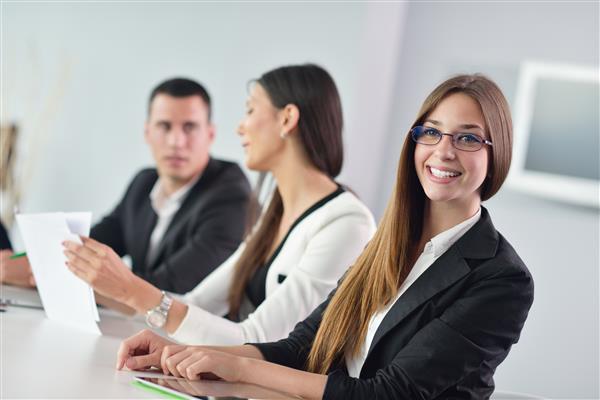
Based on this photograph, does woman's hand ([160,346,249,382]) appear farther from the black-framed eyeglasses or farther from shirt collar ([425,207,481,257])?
the black-framed eyeglasses

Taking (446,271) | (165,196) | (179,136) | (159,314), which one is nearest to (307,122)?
(159,314)

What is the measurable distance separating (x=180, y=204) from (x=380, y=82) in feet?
5.21

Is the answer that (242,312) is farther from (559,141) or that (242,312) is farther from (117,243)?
(559,141)

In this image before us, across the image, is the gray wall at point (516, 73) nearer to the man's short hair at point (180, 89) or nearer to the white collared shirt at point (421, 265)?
the man's short hair at point (180, 89)

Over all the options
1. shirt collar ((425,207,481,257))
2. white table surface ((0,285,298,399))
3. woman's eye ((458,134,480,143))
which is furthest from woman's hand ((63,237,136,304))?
woman's eye ((458,134,480,143))

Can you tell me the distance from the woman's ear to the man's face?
100 cm

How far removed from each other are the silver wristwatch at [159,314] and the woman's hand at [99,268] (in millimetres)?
73

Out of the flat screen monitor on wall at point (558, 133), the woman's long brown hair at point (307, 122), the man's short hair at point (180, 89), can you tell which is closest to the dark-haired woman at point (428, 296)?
the woman's long brown hair at point (307, 122)

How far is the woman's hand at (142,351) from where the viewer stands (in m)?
1.77

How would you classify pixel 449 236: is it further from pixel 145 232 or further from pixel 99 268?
pixel 145 232

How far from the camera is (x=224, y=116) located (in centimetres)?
485

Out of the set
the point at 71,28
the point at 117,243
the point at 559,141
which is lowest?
the point at 117,243

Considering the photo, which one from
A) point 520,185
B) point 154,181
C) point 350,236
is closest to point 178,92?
point 154,181

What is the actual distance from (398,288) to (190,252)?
153cm
